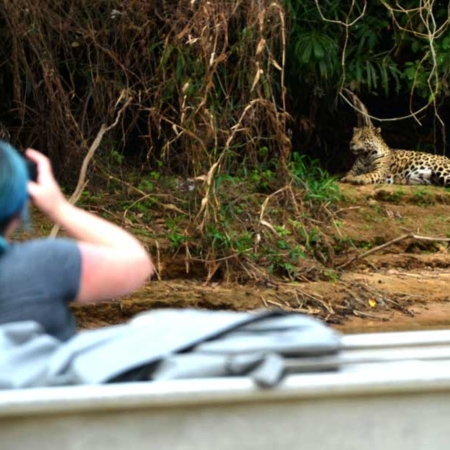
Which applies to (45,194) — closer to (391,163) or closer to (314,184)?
(314,184)

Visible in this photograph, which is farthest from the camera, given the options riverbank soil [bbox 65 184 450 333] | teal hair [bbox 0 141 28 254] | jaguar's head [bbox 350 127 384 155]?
jaguar's head [bbox 350 127 384 155]

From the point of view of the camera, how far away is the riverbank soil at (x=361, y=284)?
25.2 ft

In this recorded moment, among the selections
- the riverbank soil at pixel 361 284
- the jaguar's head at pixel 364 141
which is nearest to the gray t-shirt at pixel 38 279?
the riverbank soil at pixel 361 284

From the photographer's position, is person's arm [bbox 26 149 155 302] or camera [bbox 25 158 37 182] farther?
camera [bbox 25 158 37 182]

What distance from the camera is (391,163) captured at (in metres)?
12.4

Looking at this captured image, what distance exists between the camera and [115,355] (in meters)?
2.31

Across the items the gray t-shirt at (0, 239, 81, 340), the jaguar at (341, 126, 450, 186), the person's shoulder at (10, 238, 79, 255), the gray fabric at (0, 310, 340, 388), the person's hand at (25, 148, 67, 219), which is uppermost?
the person's hand at (25, 148, 67, 219)

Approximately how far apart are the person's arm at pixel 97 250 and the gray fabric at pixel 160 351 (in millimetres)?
105

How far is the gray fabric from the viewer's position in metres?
2.30

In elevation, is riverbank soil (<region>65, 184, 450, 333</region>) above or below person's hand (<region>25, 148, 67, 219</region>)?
below

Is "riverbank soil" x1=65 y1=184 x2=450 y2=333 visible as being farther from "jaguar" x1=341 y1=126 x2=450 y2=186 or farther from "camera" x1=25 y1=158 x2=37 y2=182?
"camera" x1=25 y1=158 x2=37 y2=182

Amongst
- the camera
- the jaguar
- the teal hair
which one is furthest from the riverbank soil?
the teal hair

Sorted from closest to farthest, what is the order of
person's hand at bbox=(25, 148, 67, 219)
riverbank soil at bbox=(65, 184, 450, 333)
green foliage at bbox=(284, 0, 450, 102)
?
person's hand at bbox=(25, 148, 67, 219) → riverbank soil at bbox=(65, 184, 450, 333) → green foliage at bbox=(284, 0, 450, 102)

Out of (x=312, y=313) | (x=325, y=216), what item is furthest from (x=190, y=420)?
(x=325, y=216)
